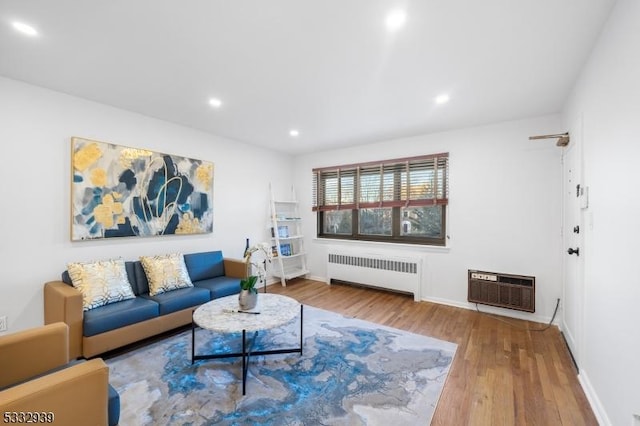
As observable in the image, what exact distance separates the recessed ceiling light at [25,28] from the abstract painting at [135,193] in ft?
3.88

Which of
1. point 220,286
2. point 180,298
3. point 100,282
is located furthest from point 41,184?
point 220,286

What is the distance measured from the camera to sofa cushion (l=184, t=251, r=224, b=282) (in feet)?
11.5

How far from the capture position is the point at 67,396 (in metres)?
1.20

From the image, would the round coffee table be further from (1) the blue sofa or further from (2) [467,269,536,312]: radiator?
(2) [467,269,536,312]: radiator

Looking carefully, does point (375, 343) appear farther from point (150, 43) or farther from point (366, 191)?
point (150, 43)

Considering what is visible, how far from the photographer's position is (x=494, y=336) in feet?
9.49

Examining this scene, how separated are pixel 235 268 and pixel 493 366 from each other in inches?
122

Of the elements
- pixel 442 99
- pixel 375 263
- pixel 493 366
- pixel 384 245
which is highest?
pixel 442 99

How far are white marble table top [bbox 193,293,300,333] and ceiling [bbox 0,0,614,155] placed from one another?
6.90ft

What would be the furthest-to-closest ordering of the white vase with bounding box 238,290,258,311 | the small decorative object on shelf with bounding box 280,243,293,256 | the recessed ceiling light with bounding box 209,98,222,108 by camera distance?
1. the small decorative object on shelf with bounding box 280,243,293,256
2. the recessed ceiling light with bounding box 209,98,222,108
3. the white vase with bounding box 238,290,258,311

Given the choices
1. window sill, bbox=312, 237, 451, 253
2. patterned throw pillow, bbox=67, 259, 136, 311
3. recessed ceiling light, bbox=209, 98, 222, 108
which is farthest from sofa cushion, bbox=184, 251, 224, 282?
window sill, bbox=312, 237, 451, 253

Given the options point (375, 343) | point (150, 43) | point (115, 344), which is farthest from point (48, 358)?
point (375, 343)

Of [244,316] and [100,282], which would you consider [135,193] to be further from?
[244,316]

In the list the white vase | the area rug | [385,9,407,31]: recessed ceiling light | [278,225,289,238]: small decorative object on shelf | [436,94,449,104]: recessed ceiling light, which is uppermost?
[385,9,407,31]: recessed ceiling light
